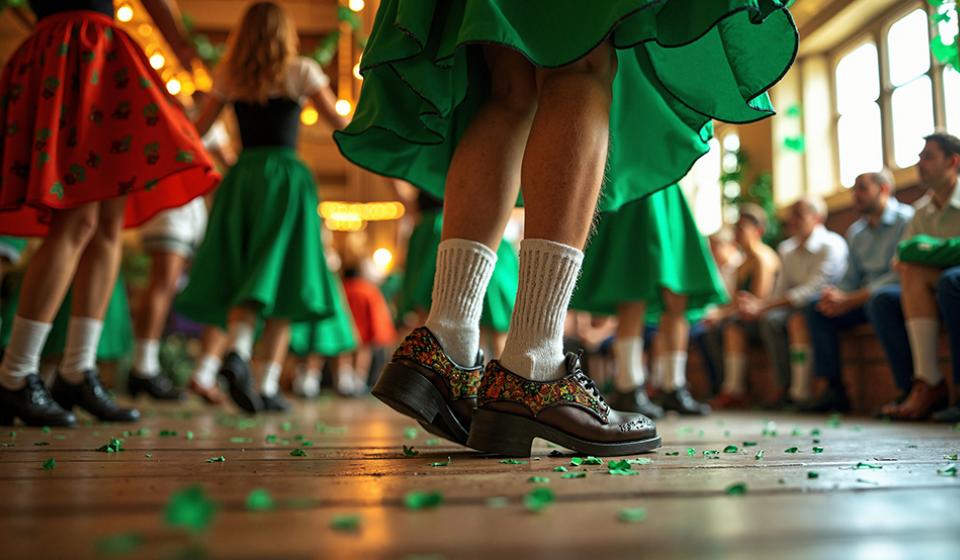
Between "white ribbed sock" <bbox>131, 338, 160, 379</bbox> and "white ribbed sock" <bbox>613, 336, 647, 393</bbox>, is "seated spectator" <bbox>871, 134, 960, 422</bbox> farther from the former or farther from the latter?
"white ribbed sock" <bbox>131, 338, 160, 379</bbox>

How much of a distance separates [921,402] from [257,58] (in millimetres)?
2291

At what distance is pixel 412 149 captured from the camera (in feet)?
4.42

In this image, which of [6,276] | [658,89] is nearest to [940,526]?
[658,89]

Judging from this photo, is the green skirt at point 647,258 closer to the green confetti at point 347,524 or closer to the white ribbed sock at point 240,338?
the white ribbed sock at point 240,338

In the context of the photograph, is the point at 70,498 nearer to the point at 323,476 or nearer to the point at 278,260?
the point at 323,476

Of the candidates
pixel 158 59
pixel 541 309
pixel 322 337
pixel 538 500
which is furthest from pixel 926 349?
pixel 158 59

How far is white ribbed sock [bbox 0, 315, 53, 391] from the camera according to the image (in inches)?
68.3

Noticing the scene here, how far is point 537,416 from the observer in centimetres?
101

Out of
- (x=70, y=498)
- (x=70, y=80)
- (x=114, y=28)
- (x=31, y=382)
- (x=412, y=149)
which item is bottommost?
(x=70, y=498)

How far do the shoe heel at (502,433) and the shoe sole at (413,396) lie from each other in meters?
0.08

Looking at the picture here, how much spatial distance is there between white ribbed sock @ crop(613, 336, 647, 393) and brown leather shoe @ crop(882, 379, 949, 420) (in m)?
0.71

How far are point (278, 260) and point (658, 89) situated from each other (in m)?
1.67

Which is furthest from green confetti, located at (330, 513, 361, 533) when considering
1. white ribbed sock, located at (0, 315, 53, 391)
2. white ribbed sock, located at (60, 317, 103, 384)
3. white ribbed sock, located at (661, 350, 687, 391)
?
white ribbed sock, located at (661, 350, 687, 391)

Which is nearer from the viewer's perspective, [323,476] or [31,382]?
[323,476]
